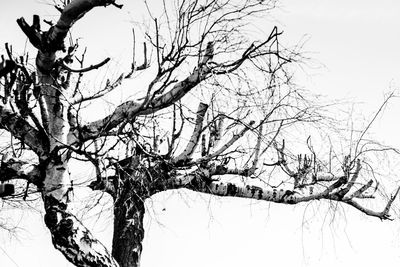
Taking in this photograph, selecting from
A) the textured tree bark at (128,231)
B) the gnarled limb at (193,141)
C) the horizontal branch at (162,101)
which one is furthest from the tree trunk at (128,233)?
the horizontal branch at (162,101)

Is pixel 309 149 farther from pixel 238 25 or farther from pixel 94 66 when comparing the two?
pixel 94 66

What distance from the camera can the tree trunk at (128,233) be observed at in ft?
23.9

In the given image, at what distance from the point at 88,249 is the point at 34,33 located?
7.88 ft

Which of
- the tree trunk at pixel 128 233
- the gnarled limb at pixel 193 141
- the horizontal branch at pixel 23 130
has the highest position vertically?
the gnarled limb at pixel 193 141

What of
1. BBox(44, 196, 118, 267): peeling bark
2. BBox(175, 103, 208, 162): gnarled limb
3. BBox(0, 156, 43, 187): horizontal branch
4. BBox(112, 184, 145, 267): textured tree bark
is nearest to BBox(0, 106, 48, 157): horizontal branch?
BBox(0, 156, 43, 187): horizontal branch

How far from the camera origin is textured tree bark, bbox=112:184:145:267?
7273mm

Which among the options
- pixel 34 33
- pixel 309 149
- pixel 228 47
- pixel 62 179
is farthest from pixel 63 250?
pixel 309 149

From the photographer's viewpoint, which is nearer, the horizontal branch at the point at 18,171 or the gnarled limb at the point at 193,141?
the horizontal branch at the point at 18,171

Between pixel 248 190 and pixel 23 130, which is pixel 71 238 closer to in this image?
pixel 23 130

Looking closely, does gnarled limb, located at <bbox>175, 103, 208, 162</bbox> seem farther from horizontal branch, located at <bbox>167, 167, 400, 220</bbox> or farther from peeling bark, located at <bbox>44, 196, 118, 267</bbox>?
peeling bark, located at <bbox>44, 196, 118, 267</bbox>

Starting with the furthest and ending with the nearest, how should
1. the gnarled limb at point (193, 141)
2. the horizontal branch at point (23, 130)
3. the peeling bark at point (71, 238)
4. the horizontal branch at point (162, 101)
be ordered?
the gnarled limb at point (193, 141) < the horizontal branch at point (23, 130) < the horizontal branch at point (162, 101) < the peeling bark at point (71, 238)

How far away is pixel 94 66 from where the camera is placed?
5293mm

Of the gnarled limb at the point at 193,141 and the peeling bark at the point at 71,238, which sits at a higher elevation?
the gnarled limb at the point at 193,141

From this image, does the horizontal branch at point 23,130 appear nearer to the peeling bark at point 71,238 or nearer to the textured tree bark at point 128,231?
the peeling bark at point 71,238
